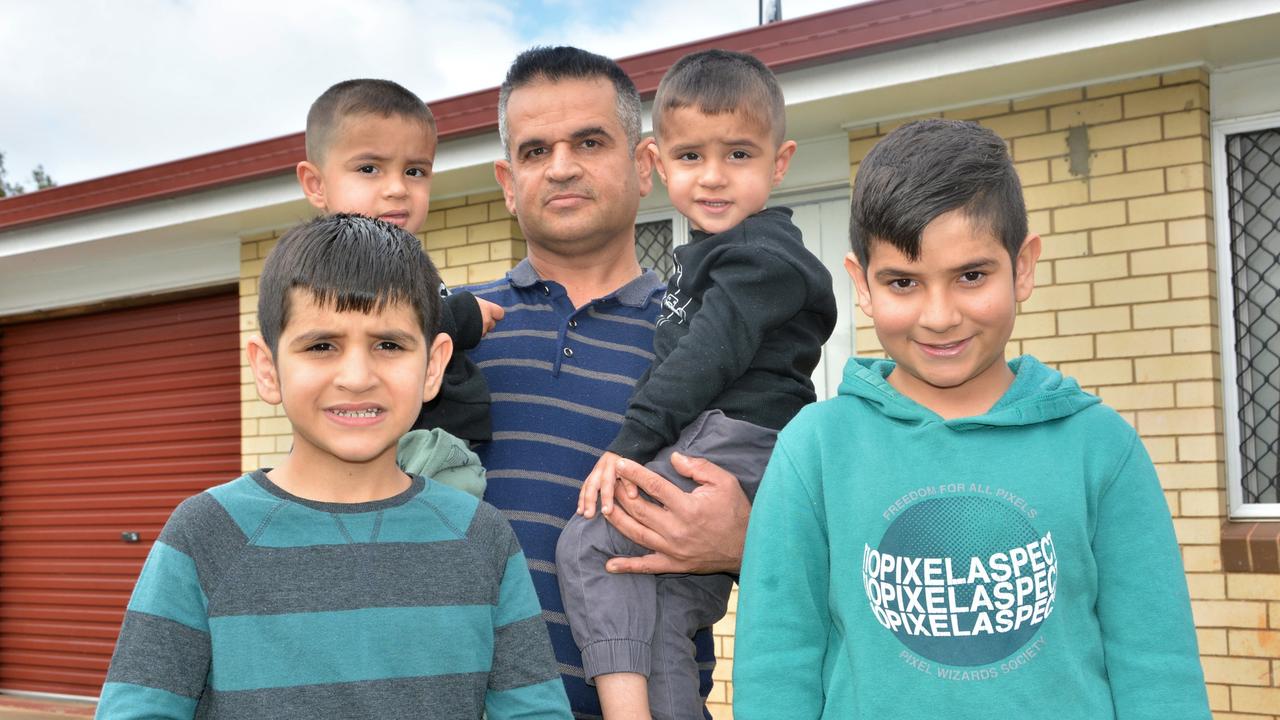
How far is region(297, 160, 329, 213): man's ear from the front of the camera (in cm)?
282

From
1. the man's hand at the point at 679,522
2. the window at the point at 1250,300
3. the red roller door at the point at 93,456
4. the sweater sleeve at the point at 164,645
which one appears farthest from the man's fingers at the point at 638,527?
the red roller door at the point at 93,456

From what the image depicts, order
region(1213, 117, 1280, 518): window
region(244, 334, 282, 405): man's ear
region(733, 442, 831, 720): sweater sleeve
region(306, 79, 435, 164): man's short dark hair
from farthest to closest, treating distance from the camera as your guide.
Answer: region(1213, 117, 1280, 518): window, region(306, 79, 435, 164): man's short dark hair, region(244, 334, 282, 405): man's ear, region(733, 442, 831, 720): sweater sleeve

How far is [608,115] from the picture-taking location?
251 cm

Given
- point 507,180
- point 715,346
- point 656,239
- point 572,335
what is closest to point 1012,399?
point 715,346

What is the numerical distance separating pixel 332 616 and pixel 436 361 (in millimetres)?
519

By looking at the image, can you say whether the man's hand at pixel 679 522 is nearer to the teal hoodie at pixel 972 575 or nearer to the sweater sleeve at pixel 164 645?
the teal hoodie at pixel 972 575

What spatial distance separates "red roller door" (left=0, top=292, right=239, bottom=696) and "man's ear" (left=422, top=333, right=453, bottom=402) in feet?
23.4

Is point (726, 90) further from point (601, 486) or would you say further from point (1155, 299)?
point (1155, 299)

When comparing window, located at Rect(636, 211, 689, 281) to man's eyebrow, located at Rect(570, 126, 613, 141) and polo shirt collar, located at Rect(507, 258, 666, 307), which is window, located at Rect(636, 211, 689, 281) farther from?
man's eyebrow, located at Rect(570, 126, 613, 141)

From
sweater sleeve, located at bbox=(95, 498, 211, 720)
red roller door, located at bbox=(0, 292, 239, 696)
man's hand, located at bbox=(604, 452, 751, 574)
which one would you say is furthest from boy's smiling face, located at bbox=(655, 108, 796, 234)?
red roller door, located at bbox=(0, 292, 239, 696)

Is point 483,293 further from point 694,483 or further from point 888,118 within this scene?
point 888,118

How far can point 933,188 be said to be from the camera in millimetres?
1821

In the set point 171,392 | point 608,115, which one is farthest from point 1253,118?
point 171,392

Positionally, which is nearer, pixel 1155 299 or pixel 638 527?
pixel 638 527
